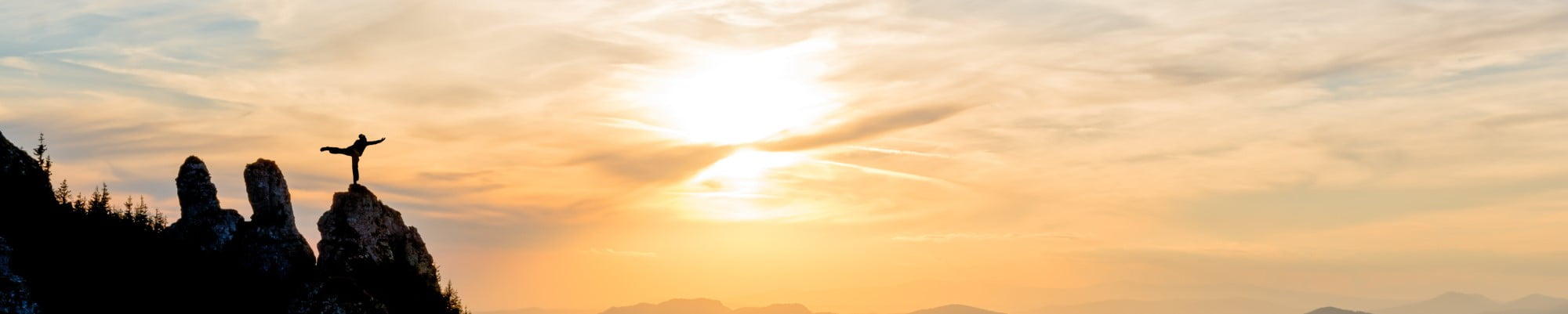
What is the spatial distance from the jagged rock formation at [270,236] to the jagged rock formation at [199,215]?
3.76 feet

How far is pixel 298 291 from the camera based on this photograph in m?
59.7

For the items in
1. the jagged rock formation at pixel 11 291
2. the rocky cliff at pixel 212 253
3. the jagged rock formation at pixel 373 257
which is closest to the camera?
the jagged rock formation at pixel 11 291

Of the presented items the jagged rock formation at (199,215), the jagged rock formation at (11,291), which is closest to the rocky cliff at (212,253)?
the jagged rock formation at (199,215)

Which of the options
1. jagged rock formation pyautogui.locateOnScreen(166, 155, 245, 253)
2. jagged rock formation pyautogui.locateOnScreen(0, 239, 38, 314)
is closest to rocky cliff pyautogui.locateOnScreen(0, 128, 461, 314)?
jagged rock formation pyautogui.locateOnScreen(166, 155, 245, 253)

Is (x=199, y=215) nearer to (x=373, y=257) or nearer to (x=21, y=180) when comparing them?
(x=21, y=180)

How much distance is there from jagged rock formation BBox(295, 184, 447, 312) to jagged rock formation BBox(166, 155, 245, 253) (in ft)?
19.8

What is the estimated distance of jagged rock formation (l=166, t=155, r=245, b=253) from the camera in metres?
65.1

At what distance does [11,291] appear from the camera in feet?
173

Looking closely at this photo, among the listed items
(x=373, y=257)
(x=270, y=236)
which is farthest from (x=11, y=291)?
(x=373, y=257)

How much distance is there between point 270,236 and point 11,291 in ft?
47.4

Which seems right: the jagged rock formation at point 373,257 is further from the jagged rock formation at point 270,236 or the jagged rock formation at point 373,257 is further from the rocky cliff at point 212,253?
the jagged rock formation at point 270,236

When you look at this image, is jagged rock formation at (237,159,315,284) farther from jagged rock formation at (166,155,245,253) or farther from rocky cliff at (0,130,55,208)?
rocky cliff at (0,130,55,208)

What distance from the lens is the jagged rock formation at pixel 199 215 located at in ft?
214

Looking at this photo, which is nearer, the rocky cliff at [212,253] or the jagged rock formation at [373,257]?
the rocky cliff at [212,253]
